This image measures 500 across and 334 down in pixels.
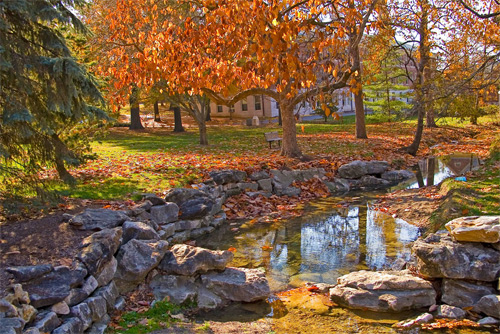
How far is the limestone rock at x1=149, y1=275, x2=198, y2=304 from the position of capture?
652 centimetres

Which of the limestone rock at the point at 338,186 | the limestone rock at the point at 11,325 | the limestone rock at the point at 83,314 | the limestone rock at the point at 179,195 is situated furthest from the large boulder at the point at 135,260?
the limestone rock at the point at 338,186

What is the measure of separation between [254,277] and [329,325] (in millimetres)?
1445

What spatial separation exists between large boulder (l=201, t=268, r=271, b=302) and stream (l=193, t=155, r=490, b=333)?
14 centimetres

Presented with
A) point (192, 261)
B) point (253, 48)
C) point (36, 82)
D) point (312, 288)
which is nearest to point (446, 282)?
point (312, 288)

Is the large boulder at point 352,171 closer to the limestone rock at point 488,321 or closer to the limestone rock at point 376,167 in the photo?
the limestone rock at point 376,167

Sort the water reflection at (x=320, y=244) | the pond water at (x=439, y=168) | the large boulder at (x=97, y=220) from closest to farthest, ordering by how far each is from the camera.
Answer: the large boulder at (x=97, y=220)
the water reflection at (x=320, y=244)
the pond water at (x=439, y=168)

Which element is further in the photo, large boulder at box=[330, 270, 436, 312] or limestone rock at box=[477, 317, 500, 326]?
large boulder at box=[330, 270, 436, 312]

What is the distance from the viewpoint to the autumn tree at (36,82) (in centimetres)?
Answer: 744

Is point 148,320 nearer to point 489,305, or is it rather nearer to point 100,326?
point 100,326

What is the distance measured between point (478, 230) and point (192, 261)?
4.34 m

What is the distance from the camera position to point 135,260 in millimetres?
6801

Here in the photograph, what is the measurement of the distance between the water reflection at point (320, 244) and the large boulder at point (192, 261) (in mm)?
965

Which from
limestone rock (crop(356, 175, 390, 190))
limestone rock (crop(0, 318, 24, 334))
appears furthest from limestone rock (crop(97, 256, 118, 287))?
limestone rock (crop(356, 175, 390, 190))

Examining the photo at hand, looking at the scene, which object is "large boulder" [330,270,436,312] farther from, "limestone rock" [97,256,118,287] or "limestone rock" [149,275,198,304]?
"limestone rock" [97,256,118,287]
